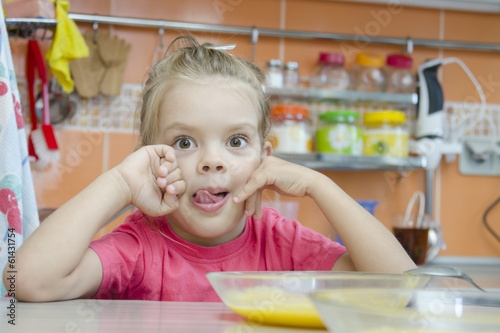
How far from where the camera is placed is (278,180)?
805mm

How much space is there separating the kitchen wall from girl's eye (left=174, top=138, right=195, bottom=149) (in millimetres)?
899

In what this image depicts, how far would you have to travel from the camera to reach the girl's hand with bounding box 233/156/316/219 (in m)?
0.79

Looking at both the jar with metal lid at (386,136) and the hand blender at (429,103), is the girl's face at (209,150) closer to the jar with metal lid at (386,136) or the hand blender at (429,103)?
the jar with metal lid at (386,136)

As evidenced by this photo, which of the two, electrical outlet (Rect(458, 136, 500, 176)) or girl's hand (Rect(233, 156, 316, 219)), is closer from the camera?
girl's hand (Rect(233, 156, 316, 219))

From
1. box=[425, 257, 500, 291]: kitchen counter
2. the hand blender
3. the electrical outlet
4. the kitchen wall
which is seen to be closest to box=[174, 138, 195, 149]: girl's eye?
box=[425, 257, 500, 291]: kitchen counter

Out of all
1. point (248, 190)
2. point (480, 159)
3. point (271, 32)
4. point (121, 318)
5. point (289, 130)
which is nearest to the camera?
point (121, 318)

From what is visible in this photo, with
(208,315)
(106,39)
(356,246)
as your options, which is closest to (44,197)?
(106,39)

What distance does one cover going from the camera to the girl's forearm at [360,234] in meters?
0.76

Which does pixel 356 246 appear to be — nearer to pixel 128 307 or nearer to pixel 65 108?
pixel 128 307

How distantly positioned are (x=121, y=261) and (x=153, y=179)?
0.40 ft

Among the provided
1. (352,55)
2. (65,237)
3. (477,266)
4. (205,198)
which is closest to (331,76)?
(352,55)

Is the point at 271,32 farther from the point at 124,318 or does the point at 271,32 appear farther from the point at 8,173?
the point at 124,318

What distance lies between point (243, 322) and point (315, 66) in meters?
1.42

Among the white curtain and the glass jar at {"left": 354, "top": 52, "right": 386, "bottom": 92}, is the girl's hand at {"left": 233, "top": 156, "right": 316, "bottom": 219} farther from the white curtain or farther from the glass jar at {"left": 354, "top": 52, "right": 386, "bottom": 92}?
the glass jar at {"left": 354, "top": 52, "right": 386, "bottom": 92}
